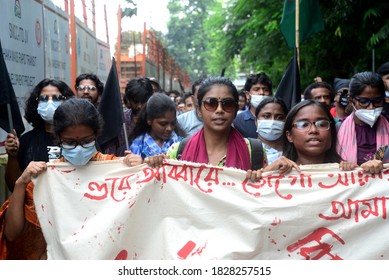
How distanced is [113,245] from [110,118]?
1602 millimetres

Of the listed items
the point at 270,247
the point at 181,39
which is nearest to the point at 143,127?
the point at 270,247

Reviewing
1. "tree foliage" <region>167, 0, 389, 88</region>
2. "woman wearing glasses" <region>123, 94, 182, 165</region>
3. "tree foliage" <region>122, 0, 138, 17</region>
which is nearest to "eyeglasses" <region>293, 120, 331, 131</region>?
"woman wearing glasses" <region>123, 94, 182, 165</region>

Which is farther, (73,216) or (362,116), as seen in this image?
(362,116)

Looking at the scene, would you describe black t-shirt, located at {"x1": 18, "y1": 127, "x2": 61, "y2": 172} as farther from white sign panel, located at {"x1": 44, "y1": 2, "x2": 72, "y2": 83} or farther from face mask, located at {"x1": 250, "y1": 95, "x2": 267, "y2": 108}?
white sign panel, located at {"x1": 44, "y1": 2, "x2": 72, "y2": 83}

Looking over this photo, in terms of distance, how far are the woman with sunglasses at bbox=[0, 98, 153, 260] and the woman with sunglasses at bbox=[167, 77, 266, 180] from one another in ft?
1.54

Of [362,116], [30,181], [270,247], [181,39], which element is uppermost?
[181,39]

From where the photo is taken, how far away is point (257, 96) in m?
6.82

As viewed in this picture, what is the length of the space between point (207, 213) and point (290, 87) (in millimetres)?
3147

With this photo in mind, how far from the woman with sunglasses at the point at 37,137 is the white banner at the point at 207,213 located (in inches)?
35.5

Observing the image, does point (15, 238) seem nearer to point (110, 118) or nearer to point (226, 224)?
point (226, 224)

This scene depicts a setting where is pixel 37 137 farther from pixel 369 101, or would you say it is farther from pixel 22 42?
pixel 369 101

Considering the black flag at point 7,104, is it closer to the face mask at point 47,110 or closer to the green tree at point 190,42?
the face mask at point 47,110

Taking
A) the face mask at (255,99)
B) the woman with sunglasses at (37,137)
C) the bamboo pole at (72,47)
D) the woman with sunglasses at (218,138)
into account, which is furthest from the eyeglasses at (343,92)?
the bamboo pole at (72,47)

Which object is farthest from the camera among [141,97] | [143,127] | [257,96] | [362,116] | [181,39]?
[181,39]
